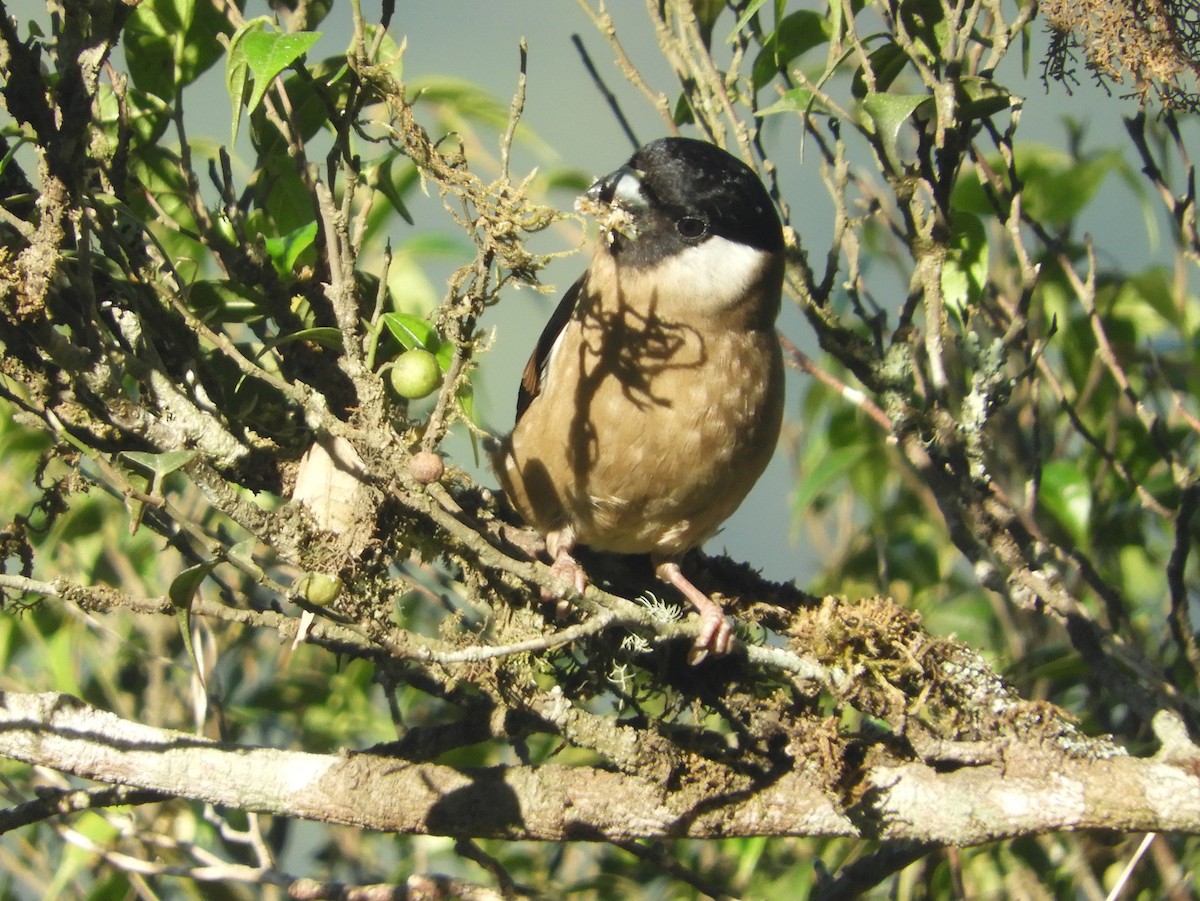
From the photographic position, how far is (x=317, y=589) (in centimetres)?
173

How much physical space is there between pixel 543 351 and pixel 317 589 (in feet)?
5.09

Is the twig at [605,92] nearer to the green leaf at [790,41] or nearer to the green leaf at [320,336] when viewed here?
the green leaf at [790,41]

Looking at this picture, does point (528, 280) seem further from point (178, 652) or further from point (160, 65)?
point (178, 652)

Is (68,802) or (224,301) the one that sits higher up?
(224,301)

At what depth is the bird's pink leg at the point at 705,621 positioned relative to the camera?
7.49 ft

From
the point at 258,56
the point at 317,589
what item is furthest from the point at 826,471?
the point at 258,56

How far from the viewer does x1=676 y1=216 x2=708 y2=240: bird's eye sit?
9.42ft

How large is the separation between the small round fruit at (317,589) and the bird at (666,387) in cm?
99

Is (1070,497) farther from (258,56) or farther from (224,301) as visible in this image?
(258,56)

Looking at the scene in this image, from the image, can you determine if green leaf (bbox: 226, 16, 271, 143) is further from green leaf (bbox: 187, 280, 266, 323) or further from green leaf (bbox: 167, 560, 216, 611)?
green leaf (bbox: 167, 560, 216, 611)

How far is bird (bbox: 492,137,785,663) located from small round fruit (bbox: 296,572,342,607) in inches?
39.1

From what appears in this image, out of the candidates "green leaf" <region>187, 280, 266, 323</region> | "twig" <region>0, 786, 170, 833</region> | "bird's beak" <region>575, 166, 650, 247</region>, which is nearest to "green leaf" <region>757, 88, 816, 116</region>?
"bird's beak" <region>575, 166, 650, 247</region>

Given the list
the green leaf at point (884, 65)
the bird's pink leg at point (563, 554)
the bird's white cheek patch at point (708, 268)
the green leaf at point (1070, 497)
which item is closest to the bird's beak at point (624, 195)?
the bird's white cheek patch at point (708, 268)

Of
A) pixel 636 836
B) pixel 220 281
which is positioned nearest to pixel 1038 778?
pixel 636 836
